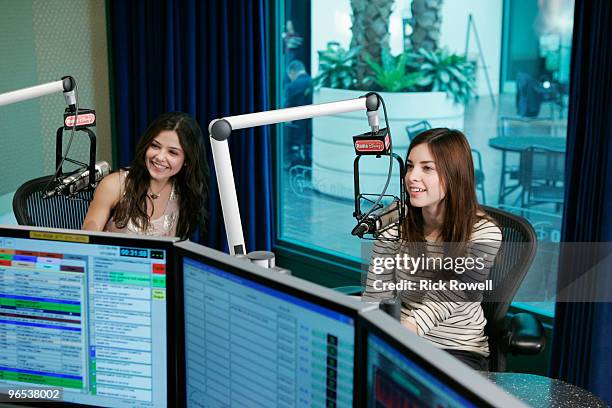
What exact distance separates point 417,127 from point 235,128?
1.92 m

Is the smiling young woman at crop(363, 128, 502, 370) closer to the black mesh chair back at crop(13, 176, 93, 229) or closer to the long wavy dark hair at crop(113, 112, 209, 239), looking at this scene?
the long wavy dark hair at crop(113, 112, 209, 239)

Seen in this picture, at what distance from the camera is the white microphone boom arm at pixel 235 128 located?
1.85m

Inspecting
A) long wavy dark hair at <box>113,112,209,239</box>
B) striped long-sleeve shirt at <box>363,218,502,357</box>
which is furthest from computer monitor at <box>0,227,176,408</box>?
long wavy dark hair at <box>113,112,209,239</box>

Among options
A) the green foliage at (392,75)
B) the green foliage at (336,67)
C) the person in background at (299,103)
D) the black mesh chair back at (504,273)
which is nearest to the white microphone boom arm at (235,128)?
the black mesh chair back at (504,273)

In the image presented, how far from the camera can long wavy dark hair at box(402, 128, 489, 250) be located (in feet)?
7.87

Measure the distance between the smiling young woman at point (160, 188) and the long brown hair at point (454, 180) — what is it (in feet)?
2.41

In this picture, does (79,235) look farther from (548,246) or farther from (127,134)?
(127,134)

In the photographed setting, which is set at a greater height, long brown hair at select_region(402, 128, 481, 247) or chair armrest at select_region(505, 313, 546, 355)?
long brown hair at select_region(402, 128, 481, 247)

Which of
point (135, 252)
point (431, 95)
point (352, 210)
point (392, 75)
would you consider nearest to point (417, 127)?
point (431, 95)

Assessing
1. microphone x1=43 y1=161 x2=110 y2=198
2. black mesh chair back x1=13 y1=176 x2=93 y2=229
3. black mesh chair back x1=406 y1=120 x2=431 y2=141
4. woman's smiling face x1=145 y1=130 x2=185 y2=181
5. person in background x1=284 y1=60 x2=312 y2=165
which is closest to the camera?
microphone x1=43 y1=161 x2=110 y2=198

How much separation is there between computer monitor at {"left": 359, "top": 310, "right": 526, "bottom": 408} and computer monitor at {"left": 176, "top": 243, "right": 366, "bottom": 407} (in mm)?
40

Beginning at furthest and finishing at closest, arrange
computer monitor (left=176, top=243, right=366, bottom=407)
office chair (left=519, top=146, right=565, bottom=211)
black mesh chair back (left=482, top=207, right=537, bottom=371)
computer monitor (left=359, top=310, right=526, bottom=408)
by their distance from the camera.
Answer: office chair (left=519, top=146, right=565, bottom=211)
black mesh chair back (left=482, top=207, right=537, bottom=371)
computer monitor (left=176, top=243, right=366, bottom=407)
computer monitor (left=359, top=310, right=526, bottom=408)

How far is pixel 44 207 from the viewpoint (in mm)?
2877

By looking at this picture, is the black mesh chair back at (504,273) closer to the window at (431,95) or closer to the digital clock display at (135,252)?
the window at (431,95)
